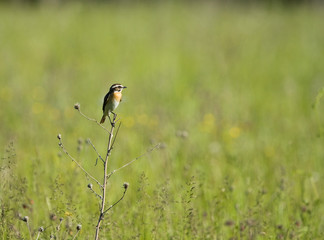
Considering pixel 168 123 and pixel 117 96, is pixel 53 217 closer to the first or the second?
pixel 117 96

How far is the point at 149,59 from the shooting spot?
22.7ft

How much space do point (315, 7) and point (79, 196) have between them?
1024cm

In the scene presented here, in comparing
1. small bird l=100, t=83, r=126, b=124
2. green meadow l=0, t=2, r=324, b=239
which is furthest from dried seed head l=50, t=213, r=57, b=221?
small bird l=100, t=83, r=126, b=124

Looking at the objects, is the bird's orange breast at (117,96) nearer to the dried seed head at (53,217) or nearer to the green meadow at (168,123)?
the green meadow at (168,123)

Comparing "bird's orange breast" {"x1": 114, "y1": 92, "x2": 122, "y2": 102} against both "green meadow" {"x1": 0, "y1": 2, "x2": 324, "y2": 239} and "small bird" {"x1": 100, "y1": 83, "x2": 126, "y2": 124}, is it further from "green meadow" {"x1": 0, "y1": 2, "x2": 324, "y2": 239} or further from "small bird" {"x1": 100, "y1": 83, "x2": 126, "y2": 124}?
"green meadow" {"x1": 0, "y1": 2, "x2": 324, "y2": 239}

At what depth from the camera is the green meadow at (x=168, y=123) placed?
7.95 ft

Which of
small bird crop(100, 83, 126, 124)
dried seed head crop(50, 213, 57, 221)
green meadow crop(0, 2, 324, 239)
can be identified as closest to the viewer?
small bird crop(100, 83, 126, 124)

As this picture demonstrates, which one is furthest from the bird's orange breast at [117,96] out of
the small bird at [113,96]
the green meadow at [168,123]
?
the green meadow at [168,123]

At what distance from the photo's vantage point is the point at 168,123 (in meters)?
4.55

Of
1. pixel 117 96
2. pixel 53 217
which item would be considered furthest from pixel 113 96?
pixel 53 217

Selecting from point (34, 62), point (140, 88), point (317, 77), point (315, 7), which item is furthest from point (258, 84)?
point (315, 7)

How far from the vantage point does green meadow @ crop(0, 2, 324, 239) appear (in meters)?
2.42

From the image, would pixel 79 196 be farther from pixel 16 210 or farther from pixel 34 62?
pixel 34 62

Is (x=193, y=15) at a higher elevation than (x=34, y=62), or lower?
higher
